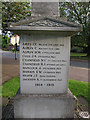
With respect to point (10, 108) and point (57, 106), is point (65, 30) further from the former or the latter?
point (10, 108)

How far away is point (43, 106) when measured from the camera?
3043 mm

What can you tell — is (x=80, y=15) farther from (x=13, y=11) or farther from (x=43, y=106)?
(x=43, y=106)

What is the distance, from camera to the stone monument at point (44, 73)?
119 inches

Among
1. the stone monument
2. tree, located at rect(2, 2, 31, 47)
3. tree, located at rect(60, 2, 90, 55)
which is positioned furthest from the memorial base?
tree, located at rect(60, 2, 90, 55)

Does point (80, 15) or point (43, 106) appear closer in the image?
point (43, 106)

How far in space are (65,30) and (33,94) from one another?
1.90 metres

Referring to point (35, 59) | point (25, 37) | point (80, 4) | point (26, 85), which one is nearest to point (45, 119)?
point (26, 85)

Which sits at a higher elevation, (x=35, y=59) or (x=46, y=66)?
(x=35, y=59)

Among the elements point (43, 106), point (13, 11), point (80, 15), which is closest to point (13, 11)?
point (13, 11)

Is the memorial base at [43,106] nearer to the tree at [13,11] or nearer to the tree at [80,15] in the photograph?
the tree at [13,11]

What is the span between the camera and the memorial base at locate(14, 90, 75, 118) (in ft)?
9.86

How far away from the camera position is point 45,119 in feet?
10.1

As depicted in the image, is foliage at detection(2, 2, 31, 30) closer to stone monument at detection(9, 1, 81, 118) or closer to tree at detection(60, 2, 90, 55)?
stone monument at detection(9, 1, 81, 118)

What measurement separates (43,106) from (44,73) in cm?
87
